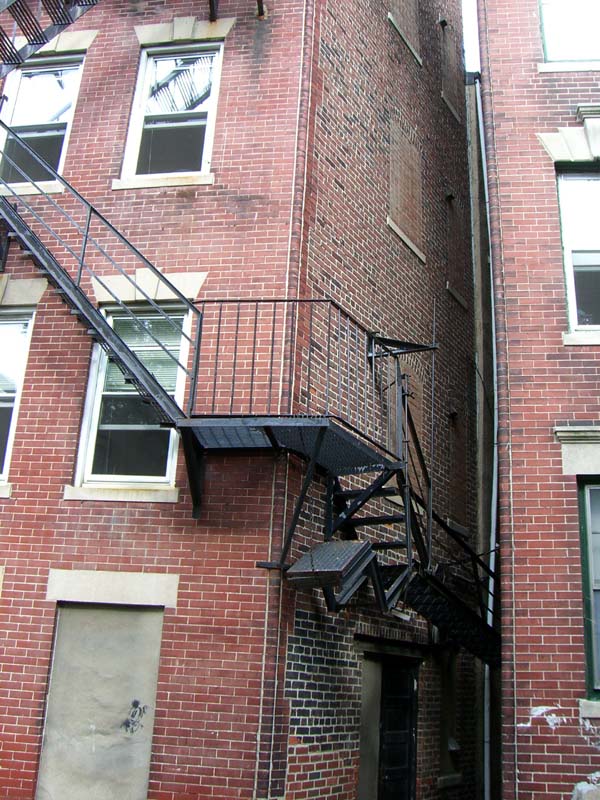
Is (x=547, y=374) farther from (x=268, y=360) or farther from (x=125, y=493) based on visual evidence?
(x=125, y=493)

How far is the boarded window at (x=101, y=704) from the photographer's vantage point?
302 inches

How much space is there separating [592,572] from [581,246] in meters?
3.43

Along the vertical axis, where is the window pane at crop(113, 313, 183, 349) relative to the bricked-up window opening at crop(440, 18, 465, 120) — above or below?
below

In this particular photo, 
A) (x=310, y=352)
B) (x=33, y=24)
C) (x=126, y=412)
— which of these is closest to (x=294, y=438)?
(x=310, y=352)

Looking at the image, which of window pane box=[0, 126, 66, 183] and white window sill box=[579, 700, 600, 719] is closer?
white window sill box=[579, 700, 600, 719]

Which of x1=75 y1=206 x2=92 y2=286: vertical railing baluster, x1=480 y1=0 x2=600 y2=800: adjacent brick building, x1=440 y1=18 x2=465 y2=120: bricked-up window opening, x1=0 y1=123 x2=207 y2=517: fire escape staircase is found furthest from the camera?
x1=440 y1=18 x2=465 y2=120: bricked-up window opening

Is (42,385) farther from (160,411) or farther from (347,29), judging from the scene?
(347,29)

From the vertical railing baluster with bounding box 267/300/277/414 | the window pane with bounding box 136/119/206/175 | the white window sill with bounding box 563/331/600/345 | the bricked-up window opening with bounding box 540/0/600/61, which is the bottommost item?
the vertical railing baluster with bounding box 267/300/277/414

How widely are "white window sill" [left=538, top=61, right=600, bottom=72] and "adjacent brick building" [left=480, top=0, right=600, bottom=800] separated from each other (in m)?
0.01

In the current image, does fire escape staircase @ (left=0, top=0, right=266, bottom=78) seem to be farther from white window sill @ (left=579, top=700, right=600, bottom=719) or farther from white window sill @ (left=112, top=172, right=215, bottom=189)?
white window sill @ (left=579, top=700, right=600, bottom=719)

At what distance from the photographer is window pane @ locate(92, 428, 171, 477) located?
865 centimetres

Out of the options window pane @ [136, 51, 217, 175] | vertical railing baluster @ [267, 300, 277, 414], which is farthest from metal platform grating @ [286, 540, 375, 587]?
window pane @ [136, 51, 217, 175]

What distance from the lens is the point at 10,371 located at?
9.20 m

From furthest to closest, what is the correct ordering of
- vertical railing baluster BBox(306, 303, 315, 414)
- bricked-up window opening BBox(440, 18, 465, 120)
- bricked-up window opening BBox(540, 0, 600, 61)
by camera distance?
bricked-up window opening BBox(440, 18, 465, 120), bricked-up window opening BBox(540, 0, 600, 61), vertical railing baluster BBox(306, 303, 315, 414)
